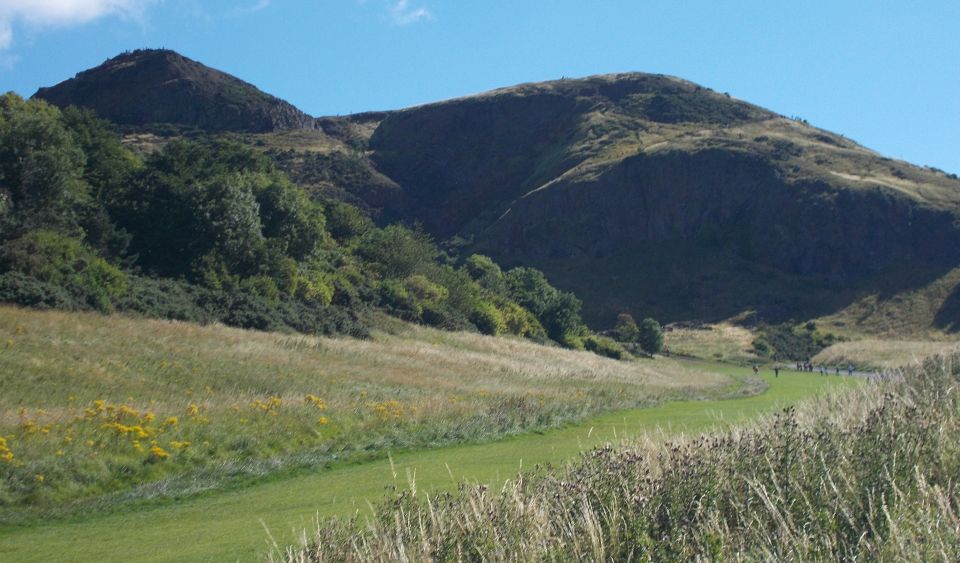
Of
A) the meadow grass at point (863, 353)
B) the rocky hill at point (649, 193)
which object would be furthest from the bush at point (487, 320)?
the rocky hill at point (649, 193)

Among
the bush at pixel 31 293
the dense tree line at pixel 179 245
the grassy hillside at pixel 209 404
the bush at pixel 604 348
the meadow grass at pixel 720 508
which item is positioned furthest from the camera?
the bush at pixel 604 348

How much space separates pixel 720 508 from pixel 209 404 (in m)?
15.9

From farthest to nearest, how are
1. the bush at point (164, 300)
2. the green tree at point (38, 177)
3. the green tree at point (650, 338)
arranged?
1. the green tree at point (650, 338)
2. the green tree at point (38, 177)
3. the bush at point (164, 300)

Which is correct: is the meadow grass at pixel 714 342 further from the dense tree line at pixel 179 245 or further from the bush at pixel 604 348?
the dense tree line at pixel 179 245

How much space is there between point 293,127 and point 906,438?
18963cm

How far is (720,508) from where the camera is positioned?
8078 mm

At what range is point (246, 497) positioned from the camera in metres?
14.8

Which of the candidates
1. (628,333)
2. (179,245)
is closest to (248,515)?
(179,245)

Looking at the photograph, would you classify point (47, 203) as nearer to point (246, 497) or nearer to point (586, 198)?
point (246, 497)

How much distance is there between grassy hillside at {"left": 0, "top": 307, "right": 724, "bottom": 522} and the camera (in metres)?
15.8

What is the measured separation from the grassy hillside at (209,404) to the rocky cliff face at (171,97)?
5906 inches

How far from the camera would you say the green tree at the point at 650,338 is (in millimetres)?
84938

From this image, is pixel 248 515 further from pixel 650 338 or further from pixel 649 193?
pixel 649 193

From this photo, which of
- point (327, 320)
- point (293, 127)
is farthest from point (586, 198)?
point (327, 320)
